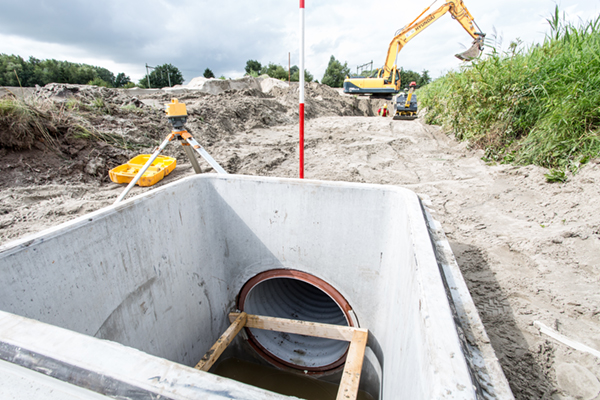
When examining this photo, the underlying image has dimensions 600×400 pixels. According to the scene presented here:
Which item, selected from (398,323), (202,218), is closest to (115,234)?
(202,218)

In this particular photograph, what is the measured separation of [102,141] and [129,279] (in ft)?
14.6

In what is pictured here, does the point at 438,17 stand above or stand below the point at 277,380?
above

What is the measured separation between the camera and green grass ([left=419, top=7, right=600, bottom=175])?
3189mm

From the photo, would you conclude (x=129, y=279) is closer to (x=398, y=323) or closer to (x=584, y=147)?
(x=398, y=323)

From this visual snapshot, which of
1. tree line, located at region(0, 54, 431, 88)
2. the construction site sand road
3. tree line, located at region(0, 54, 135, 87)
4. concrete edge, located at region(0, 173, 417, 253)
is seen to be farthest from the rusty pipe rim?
tree line, located at region(0, 54, 135, 87)

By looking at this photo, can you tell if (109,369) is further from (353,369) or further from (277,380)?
(277,380)

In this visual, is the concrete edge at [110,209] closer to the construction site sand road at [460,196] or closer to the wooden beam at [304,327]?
the construction site sand road at [460,196]

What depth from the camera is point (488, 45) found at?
492 centimetres

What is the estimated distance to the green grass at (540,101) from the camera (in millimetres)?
3189

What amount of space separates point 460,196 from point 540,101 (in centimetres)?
188

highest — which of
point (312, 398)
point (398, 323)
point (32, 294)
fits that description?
point (32, 294)

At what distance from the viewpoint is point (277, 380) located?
100 inches

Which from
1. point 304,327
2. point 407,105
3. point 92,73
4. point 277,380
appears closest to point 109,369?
point 304,327

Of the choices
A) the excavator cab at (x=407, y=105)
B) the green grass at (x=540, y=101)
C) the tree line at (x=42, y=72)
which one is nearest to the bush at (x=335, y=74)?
the tree line at (x=42, y=72)
